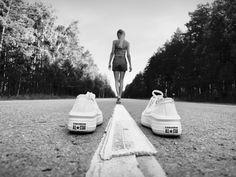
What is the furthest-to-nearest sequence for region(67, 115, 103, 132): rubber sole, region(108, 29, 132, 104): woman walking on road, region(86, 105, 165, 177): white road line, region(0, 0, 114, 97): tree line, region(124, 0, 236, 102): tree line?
region(124, 0, 236, 102): tree line
region(0, 0, 114, 97): tree line
region(108, 29, 132, 104): woman walking on road
region(67, 115, 103, 132): rubber sole
region(86, 105, 165, 177): white road line

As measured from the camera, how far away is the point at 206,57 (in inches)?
973

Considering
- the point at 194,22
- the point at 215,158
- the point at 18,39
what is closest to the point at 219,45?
the point at 194,22

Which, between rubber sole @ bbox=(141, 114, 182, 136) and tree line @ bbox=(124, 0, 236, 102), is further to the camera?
tree line @ bbox=(124, 0, 236, 102)

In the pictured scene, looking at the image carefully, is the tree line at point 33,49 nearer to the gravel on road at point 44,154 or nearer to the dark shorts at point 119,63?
the dark shorts at point 119,63

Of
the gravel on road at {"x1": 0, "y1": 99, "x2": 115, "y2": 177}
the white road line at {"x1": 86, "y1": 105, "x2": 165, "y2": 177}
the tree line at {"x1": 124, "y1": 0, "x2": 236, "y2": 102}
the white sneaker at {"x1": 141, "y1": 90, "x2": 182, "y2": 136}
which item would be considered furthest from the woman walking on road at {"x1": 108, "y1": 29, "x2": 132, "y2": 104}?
the tree line at {"x1": 124, "y1": 0, "x2": 236, "y2": 102}

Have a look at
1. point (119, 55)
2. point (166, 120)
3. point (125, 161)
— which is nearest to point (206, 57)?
point (119, 55)

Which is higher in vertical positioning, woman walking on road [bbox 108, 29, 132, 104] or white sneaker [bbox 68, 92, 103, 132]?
woman walking on road [bbox 108, 29, 132, 104]

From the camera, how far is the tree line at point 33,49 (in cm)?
1972

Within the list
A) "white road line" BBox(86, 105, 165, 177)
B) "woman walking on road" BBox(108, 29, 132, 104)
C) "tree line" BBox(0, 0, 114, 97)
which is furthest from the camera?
"tree line" BBox(0, 0, 114, 97)

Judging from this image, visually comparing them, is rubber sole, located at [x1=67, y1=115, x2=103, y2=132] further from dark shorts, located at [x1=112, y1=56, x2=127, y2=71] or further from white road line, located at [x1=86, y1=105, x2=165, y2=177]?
dark shorts, located at [x1=112, y1=56, x2=127, y2=71]

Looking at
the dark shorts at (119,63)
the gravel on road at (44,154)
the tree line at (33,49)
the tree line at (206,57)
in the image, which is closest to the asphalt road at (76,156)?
the gravel on road at (44,154)

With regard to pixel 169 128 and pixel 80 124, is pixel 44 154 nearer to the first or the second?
pixel 80 124

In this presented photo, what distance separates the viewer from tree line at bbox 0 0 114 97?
64.7 ft

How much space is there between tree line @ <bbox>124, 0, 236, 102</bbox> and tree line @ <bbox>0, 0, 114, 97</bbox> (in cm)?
1812
